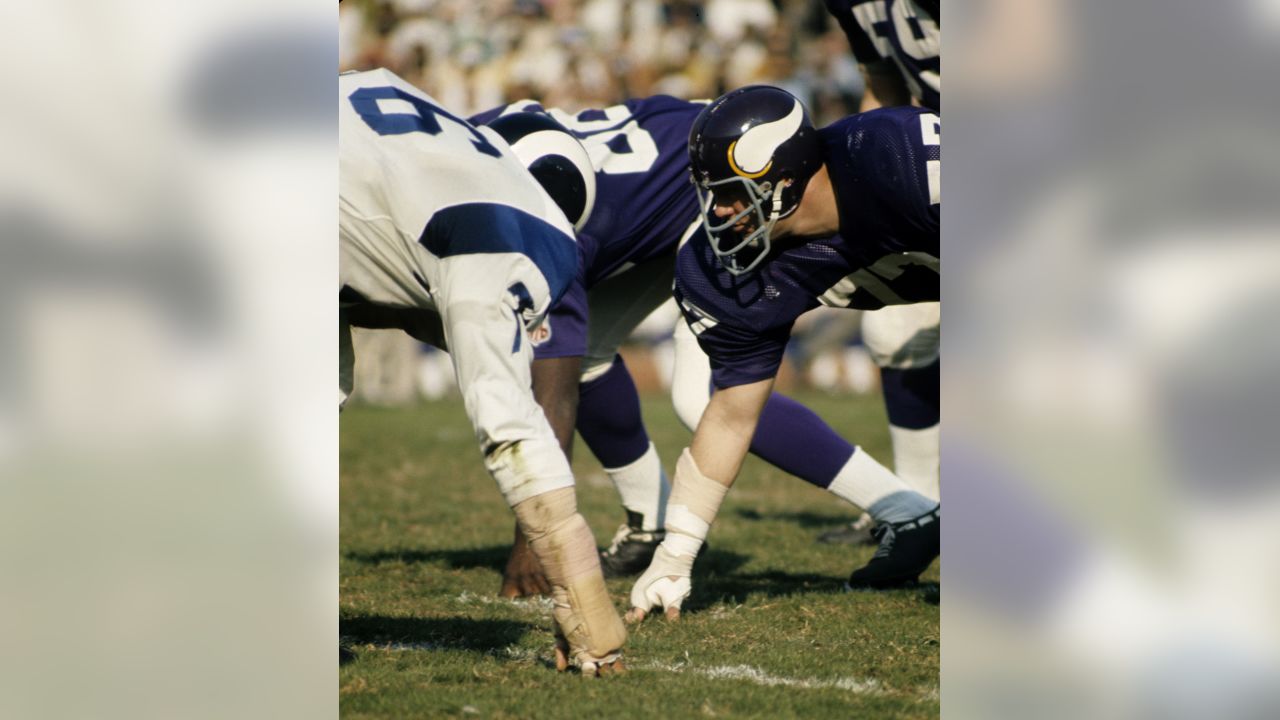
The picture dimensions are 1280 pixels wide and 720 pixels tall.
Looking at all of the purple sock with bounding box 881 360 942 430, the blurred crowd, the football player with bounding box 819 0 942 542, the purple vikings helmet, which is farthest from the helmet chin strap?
the blurred crowd

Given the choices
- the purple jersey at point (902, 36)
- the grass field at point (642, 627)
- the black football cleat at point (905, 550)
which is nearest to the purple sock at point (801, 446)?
the black football cleat at point (905, 550)

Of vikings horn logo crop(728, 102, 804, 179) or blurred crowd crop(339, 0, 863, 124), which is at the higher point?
blurred crowd crop(339, 0, 863, 124)

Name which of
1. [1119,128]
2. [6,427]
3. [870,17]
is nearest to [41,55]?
[6,427]

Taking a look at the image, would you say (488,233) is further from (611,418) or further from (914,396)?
(914,396)

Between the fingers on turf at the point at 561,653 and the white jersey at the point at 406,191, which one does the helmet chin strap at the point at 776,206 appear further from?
the fingers on turf at the point at 561,653

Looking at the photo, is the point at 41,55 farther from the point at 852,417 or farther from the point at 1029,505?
the point at 852,417

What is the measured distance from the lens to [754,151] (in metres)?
3.27

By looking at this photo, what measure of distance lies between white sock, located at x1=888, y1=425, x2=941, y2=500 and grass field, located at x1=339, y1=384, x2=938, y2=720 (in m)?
0.36

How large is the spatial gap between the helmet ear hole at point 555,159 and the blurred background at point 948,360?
72.3 inches

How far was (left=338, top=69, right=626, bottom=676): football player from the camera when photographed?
2574 millimetres

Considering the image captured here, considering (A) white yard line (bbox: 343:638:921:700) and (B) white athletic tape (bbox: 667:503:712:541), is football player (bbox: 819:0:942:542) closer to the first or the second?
(B) white athletic tape (bbox: 667:503:712:541)

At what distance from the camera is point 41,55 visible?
201 cm

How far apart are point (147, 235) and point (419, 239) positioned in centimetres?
72

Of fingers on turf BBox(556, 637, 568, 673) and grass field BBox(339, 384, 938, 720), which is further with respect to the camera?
fingers on turf BBox(556, 637, 568, 673)
